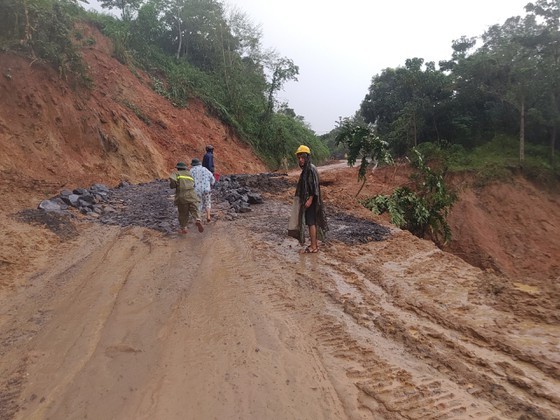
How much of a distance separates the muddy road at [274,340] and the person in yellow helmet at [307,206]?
0.49 meters

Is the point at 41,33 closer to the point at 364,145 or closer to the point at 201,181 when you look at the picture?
the point at 201,181

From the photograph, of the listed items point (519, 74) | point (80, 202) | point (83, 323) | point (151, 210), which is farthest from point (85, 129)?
point (519, 74)

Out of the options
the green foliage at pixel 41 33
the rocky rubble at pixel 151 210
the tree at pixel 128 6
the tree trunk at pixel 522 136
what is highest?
the tree at pixel 128 6

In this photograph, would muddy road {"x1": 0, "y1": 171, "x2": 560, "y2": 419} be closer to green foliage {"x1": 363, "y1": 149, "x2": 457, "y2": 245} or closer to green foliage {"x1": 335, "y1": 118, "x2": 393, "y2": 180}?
green foliage {"x1": 363, "y1": 149, "x2": 457, "y2": 245}

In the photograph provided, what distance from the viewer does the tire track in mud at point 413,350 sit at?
244cm

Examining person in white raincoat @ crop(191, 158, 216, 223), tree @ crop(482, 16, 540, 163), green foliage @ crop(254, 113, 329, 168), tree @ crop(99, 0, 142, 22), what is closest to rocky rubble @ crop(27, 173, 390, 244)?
person in white raincoat @ crop(191, 158, 216, 223)

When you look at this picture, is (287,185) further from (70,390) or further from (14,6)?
(70,390)

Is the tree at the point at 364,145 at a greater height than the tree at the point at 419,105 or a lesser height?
lesser

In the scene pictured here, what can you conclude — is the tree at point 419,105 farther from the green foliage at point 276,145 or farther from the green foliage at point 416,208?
the green foliage at point 416,208

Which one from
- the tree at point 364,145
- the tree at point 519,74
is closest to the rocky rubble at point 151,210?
the tree at point 364,145

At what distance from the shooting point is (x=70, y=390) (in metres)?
2.60

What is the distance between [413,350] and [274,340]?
113cm

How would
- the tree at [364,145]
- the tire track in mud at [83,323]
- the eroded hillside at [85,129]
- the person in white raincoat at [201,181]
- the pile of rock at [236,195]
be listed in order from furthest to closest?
1. the tree at [364,145]
2. the eroded hillside at [85,129]
3. the pile of rock at [236,195]
4. the person in white raincoat at [201,181]
5. the tire track in mud at [83,323]

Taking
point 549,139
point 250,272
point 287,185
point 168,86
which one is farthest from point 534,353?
point 549,139
